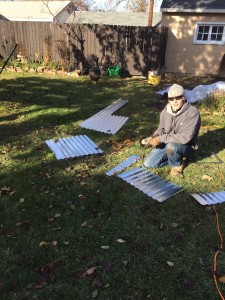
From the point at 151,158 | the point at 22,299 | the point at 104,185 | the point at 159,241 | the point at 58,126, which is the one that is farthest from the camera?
the point at 58,126

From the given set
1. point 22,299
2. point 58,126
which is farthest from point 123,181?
point 58,126

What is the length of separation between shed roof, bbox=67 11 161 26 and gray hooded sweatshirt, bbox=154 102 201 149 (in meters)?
19.3

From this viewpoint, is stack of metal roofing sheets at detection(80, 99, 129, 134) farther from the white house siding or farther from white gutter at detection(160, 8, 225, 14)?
white gutter at detection(160, 8, 225, 14)

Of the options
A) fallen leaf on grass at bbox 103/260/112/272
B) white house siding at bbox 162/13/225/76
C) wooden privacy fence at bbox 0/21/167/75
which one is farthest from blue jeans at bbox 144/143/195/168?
white house siding at bbox 162/13/225/76

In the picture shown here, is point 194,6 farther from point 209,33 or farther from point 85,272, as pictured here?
point 85,272

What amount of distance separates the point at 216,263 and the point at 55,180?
2.94 m

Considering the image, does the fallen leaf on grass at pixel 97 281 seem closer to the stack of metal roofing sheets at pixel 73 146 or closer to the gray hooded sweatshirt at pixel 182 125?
the gray hooded sweatshirt at pixel 182 125

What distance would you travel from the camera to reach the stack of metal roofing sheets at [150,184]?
181 inches

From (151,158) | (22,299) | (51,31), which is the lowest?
(22,299)

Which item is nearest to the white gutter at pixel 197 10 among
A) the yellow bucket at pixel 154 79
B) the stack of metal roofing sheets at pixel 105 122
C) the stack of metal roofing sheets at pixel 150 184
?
the yellow bucket at pixel 154 79

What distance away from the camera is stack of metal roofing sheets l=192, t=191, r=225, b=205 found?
14.5ft

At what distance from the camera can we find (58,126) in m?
7.42

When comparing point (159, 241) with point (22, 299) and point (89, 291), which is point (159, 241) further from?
point (22, 299)

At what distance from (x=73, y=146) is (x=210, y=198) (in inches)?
123
